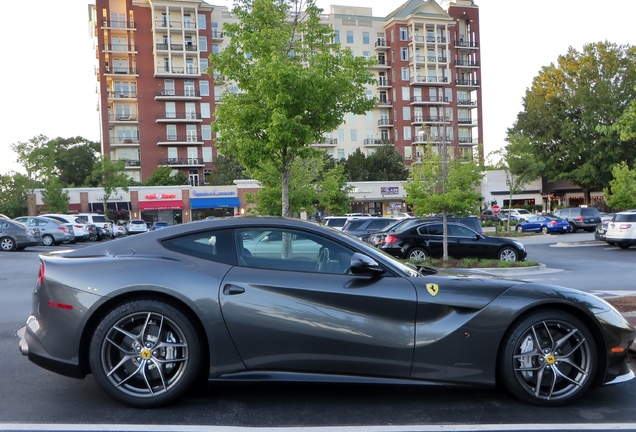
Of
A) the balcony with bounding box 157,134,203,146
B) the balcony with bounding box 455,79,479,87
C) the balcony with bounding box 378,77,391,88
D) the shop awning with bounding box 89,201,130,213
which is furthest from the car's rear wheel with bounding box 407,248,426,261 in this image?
the balcony with bounding box 455,79,479,87

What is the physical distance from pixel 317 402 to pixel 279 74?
10495 millimetres

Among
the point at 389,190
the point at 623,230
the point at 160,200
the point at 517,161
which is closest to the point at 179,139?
the point at 160,200

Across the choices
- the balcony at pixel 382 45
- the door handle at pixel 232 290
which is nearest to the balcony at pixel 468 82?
the balcony at pixel 382 45

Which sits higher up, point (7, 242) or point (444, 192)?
point (444, 192)

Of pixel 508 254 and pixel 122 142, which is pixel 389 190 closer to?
pixel 122 142

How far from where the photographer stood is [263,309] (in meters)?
4.39

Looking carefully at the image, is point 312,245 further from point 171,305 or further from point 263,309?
point 171,305

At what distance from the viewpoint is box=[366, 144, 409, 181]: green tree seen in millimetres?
72062

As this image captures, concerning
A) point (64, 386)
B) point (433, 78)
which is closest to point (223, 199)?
point (433, 78)

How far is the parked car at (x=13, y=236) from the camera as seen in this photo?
24.9 metres

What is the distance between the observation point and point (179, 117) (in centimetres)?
7456

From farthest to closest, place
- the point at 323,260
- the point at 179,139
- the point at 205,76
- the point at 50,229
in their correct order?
the point at 205,76 < the point at 179,139 < the point at 50,229 < the point at 323,260

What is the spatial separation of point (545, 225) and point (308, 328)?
3773 centimetres

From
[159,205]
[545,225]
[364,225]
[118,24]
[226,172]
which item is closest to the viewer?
[364,225]
